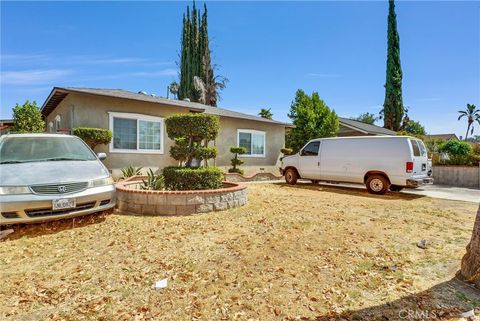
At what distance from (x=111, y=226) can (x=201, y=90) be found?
980 inches

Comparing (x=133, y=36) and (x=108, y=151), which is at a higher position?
(x=133, y=36)

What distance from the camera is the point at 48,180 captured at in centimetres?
428

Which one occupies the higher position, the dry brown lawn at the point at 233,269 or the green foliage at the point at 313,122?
the green foliage at the point at 313,122

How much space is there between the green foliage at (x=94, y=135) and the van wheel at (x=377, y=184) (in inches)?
420

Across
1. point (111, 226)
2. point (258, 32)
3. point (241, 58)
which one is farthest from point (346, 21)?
point (111, 226)

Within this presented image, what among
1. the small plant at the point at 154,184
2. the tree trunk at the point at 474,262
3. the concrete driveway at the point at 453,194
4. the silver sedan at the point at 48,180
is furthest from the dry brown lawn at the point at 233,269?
the concrete driveway at the point at 453,194

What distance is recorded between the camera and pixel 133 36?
45.9ft

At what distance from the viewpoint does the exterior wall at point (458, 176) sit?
12773 mm

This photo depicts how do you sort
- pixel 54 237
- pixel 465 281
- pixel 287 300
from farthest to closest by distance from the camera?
pixel 54 237, pixel 465 281, pixel 287 300

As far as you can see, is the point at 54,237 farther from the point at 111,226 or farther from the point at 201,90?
the point at 201,90

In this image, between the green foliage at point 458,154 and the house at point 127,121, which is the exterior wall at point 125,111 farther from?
the green foliage at point 458,154

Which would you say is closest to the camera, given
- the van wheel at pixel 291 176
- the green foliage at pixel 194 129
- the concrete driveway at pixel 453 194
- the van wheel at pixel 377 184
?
the green foliage at pixel 194 129

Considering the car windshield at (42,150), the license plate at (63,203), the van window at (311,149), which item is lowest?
the license plate at (63,203)

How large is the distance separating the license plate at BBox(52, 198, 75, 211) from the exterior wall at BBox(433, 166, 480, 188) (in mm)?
17184
